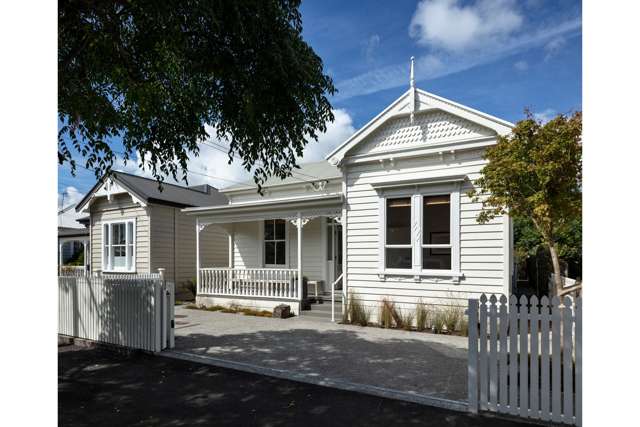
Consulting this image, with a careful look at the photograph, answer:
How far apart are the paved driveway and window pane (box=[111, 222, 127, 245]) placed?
8308mm

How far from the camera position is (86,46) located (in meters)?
4.75

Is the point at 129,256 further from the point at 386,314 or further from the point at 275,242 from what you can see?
the point at 386,314

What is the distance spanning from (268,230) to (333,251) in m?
3.06

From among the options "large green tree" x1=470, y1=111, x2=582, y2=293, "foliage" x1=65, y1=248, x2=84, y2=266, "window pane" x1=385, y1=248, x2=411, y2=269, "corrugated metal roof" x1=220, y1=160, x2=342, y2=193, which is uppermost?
"corrugated metal roof" x1=220, y1=160, x2=342, y2=193

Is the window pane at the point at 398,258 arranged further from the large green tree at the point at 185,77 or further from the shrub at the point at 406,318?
the large green tree at the point at 185,77

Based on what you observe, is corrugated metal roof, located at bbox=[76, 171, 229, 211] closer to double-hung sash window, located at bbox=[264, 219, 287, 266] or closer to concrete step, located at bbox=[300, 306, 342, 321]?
double-hung sash window, located at bbox=[264, 219, 287, 266]

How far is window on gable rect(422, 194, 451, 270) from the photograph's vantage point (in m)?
10.1

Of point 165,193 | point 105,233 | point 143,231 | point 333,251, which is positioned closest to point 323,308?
point 333,251

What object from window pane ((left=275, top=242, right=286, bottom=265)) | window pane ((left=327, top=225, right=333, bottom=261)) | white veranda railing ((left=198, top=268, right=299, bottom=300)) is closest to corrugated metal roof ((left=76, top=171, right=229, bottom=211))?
white veranda railing ((left=198, top=268, right=299, bottom=300))

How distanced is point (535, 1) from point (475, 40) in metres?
1.19

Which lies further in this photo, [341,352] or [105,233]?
[105,233]

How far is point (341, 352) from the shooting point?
7.70 metres

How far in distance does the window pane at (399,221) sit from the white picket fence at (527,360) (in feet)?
18.7

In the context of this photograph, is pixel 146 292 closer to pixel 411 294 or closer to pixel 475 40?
pixel 411 294
